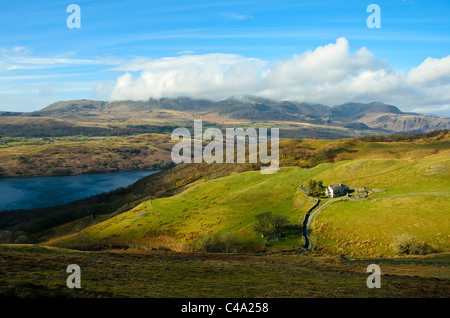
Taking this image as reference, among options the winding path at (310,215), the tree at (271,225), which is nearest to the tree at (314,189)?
the winding path at (310,215)

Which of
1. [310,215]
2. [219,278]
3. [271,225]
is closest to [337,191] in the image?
[310,215]

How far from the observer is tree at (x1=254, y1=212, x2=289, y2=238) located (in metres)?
58.6

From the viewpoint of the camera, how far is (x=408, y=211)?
174 ft

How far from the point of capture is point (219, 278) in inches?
1205

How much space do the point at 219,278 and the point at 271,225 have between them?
29855mm

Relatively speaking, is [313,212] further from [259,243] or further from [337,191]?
[259,243]

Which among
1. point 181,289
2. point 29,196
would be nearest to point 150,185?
point 29,196

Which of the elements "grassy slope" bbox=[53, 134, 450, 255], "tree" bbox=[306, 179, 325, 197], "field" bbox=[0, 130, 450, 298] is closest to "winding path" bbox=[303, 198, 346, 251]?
"field" bbox=[0, 130, 450, 298]

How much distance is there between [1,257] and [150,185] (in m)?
146

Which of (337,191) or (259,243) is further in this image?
(337,191)

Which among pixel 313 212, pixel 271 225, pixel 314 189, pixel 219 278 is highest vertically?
pixel 314 189

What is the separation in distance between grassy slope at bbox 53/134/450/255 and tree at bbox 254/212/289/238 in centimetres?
199

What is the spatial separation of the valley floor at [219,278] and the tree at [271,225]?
17.6 m
